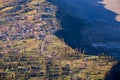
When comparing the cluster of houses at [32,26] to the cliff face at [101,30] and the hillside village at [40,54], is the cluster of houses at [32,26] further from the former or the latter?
the cliff face at [101,30]

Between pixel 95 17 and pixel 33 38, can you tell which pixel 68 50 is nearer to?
pixel 33 38

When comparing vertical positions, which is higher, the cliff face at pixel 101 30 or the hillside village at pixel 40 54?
the hillside village at pixel 40 54

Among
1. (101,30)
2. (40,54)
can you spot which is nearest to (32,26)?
(40,54)

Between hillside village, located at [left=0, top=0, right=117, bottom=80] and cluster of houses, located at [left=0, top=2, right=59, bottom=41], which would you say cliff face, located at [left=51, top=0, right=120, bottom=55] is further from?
hillside village, located at [left=0, top=0, right=117, bottom=80]

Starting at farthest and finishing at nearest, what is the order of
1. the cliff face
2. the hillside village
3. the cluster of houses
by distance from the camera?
1. the cliff face
2. the cluster of houses
3. the hillside village

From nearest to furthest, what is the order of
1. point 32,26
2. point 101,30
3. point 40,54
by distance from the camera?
point 40,54 → point 32,26 → point 101,30

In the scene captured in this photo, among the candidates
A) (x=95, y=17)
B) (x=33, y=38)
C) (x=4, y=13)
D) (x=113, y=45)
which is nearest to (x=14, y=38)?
(x=33, y=38)

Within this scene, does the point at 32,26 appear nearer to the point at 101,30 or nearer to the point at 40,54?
the point at 40,54

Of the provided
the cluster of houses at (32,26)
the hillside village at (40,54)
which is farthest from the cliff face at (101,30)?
the hillside village at (40,54)

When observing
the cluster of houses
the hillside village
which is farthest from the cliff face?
the hillside village
